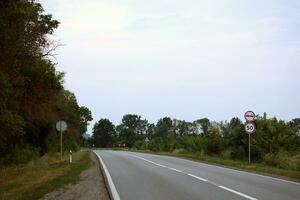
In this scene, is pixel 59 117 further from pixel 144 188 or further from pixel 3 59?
pixel 144 188

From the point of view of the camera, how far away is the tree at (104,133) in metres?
176

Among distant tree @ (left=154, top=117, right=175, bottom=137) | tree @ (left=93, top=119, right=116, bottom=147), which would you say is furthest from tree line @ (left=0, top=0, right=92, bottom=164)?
distant tree @ (left=154, top=117, right=175, bottom=137)

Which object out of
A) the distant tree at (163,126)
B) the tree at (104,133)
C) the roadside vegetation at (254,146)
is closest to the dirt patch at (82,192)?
the roadside vegetation at (254,146)

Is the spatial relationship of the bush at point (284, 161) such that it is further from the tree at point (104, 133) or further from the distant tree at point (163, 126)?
the tree at point (104, 133)

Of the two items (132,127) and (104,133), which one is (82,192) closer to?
(104,133)

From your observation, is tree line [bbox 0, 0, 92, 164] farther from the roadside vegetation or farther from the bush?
the bush

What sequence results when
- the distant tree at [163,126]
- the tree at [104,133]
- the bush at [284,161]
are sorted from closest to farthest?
the bush at [284,161] → the tree at [104,133] → the distant tree at [163,126]

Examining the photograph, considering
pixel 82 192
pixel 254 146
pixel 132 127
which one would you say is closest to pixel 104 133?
pixel 132 127

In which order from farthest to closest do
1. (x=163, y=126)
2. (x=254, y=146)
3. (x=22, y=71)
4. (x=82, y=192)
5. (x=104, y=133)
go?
(x=163, y=126) < (x=104, y=133) < (x=254, y=146) < (x=22, y=71) < (x=82, y=192)

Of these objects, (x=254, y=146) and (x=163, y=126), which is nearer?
(x=254, y=146)

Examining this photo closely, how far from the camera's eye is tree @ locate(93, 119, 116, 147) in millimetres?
175800

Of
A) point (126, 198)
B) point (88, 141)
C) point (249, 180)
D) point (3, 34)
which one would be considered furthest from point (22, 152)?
point (88, 141)

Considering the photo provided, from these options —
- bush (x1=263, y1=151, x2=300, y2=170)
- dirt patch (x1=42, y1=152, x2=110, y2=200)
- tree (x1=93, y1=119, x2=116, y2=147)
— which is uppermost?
tree (x1=93, y1=119, x2=116, y2=147)

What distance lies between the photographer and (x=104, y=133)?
17800cm
